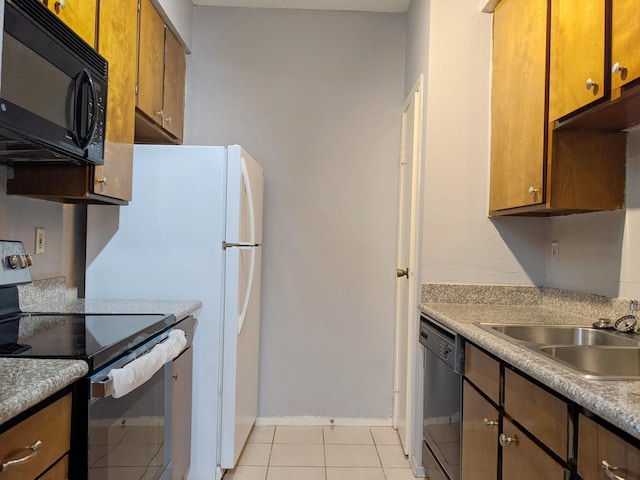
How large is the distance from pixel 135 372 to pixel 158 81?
1685 mm

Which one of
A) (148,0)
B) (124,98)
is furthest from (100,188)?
(148,0)

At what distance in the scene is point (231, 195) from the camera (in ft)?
7.40

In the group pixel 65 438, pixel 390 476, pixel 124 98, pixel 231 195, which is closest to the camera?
pixel 65 438

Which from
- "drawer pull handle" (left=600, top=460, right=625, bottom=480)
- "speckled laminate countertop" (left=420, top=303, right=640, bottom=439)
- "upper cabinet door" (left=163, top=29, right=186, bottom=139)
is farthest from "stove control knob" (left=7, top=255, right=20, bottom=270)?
"drawer pull handle" (left=600, top=460, right=625, bottom=480)

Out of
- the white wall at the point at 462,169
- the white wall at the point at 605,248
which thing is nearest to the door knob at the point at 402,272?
the white wall at the point at 462,169

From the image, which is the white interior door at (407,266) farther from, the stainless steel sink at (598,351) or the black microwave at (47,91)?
the black microwave at (47,91)

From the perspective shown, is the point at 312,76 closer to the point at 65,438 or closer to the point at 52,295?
the point at 52,295

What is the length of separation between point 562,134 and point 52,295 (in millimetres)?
2240

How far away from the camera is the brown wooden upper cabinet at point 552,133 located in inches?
68.4

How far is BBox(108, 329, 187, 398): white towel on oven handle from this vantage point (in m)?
1.29

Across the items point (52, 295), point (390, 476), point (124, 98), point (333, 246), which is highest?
point (124, 98)

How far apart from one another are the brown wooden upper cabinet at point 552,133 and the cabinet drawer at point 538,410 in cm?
84

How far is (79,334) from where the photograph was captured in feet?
4.76

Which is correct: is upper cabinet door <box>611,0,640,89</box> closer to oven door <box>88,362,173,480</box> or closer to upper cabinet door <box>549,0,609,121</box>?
upper cabinet door <box>549,0,609,121</box>
